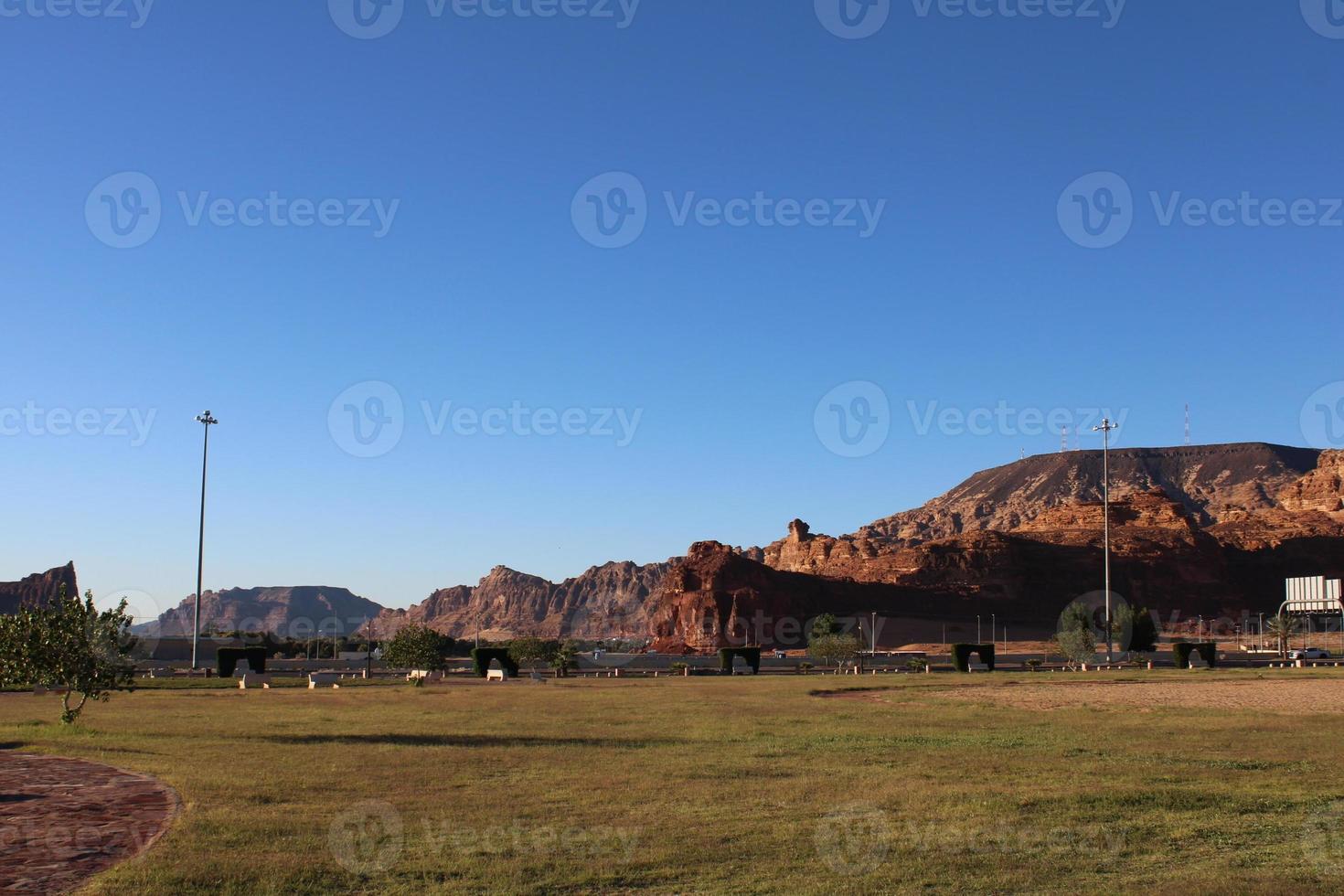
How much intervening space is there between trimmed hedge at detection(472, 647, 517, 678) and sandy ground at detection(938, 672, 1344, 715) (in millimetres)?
25373

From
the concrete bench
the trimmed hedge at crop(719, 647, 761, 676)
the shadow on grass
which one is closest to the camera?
the shadow on grass

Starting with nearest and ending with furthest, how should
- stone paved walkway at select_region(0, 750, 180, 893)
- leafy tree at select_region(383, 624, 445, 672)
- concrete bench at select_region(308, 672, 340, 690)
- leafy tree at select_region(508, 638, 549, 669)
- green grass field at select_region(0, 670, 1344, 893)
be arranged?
green grass field at select_region(0, 670, 1344, 893)
stone paved walkway at select_region(0, 750, 180, 893)
concrete bench at select_region(308, 672, 340, 690)
leafy tree at select_region(383, 624, 445, 672)
leafy tree at select_region(508, 638, 549, 669)

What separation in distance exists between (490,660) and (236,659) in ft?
49.1

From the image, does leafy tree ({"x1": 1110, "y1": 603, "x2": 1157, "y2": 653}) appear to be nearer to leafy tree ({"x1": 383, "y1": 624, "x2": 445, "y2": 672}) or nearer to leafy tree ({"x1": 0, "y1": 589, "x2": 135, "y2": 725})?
leafy tree ({"x1": 383, "y1": 624, "x2": 445, "y2": 672})

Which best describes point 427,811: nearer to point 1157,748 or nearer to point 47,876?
point 47,876

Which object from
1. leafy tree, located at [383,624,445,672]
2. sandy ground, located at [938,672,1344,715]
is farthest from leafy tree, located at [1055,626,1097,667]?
leafy tree, located at [383,624,445,672]

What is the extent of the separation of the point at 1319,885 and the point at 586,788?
9917 mm

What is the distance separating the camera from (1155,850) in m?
11.9

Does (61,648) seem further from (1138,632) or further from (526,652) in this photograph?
(1138,632)

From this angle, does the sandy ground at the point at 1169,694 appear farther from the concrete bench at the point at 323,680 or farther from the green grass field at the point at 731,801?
the concrete bench at the point at 323,680

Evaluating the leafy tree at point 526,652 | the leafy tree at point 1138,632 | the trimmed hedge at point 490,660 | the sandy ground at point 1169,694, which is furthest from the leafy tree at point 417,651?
the leafy tree at point 1138,632

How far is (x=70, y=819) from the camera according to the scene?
1365cm

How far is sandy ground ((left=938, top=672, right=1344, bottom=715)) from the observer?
36.0 meters

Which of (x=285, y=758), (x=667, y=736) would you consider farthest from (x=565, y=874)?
(x=667, y=736)
